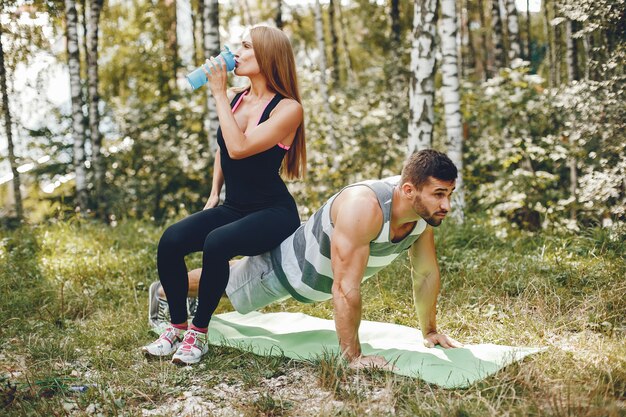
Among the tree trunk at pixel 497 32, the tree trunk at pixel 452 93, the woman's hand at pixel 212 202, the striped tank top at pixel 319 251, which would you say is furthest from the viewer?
the tree trunk at pixel 497 32

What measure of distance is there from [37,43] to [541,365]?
8957 millimetres

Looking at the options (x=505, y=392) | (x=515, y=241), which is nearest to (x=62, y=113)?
(x=515, y=241)

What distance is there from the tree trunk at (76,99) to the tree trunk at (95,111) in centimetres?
50

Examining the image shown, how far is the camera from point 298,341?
3.94m

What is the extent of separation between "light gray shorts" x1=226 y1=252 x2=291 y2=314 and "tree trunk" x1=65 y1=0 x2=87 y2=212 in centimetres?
611

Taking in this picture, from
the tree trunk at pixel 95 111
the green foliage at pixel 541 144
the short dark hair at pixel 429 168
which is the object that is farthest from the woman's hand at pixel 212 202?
the tree trunk at pixel 95 111

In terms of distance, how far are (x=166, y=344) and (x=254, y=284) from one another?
0.66 m

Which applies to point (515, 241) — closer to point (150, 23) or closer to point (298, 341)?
point (298, 341)

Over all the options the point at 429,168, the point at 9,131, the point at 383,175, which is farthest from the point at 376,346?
the point at 9,131

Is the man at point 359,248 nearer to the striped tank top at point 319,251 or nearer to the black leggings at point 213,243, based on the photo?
the striped tank top at point 319,251

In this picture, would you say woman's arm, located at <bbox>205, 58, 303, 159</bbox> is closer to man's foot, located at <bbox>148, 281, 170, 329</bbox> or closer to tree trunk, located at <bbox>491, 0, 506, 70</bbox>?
man's foot, located at <bbox>148, 281, 170, 329</bbox>

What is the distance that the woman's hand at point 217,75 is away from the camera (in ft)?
11.8

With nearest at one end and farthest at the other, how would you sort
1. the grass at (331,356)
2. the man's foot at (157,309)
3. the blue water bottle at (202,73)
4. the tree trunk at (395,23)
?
1. the grass at (331,356)
2. the blue water bottle at (202,73)
3. the man's foot at (157,309)
4. the tree trunk at (395,23)

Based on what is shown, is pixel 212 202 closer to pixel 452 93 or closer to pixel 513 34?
pixel 452 93
